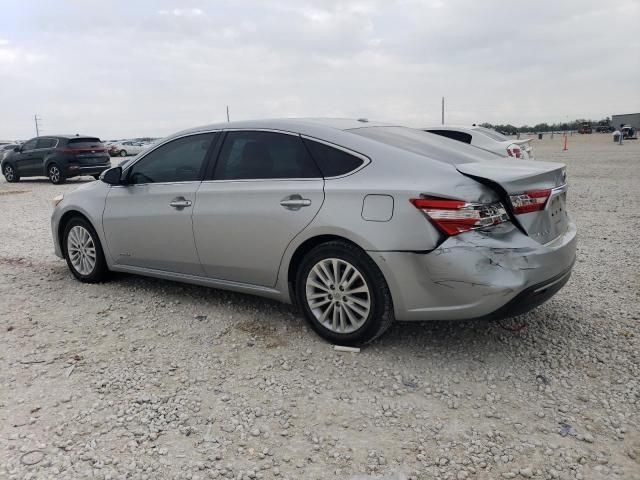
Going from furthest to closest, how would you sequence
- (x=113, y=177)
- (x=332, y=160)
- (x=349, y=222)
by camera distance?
(x=113, y=177), (x=332, y=160), (x=349, y=222)

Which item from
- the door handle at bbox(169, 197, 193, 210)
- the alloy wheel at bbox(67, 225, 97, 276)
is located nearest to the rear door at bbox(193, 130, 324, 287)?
the door handle at bbox(169, 197, 193, 210)

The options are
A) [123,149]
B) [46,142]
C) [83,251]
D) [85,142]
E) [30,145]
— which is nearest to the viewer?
[83,251]

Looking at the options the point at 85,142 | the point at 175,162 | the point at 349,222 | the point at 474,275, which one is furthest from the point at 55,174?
the point at 474,275

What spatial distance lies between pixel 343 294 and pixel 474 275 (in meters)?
0.89

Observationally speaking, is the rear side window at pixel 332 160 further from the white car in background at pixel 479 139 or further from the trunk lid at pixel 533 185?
the white car in background at pixel 479 139

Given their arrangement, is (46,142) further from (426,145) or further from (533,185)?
(533,185)

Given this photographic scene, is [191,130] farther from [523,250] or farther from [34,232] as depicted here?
[34,232]

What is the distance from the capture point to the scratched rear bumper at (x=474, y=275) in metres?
3.16

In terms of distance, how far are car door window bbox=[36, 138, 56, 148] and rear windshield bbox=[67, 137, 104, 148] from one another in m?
0.70

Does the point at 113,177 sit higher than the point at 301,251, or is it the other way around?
the point at 113,177

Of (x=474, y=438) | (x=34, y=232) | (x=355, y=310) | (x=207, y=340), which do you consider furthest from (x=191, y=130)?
(x=34, y=232)

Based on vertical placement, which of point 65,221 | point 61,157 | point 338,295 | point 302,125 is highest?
point 302,125

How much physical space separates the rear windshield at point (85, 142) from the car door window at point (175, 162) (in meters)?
14.4

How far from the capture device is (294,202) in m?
3.77
